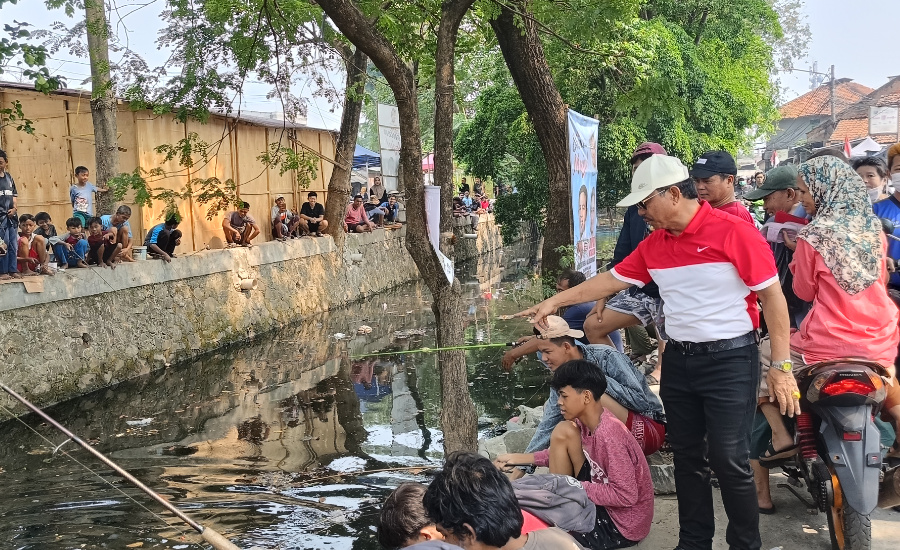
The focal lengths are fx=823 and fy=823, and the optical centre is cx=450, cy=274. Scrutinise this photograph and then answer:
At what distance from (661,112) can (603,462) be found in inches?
446

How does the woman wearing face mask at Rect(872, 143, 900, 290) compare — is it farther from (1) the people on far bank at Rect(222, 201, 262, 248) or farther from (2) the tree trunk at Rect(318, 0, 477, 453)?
(1) the people on far bank at Rect(222, 201, 262, 248)

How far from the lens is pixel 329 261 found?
18.2 m

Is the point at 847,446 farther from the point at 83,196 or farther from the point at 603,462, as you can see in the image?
the point at 83,196

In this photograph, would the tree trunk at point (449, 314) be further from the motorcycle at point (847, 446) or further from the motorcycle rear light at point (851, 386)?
the motorcycle rear light at point (851, 386)

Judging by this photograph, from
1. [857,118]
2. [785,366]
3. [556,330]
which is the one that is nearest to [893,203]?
[785,366]

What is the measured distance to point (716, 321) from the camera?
3.37 meters

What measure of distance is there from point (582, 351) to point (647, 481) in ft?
3.74

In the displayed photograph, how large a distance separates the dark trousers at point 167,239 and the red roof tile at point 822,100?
1401 inches

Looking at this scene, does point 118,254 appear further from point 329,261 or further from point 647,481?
point 647,481

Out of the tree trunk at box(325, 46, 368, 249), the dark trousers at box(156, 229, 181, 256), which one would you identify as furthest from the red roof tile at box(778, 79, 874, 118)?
the dark trousers at box(156, 229, 181, 256)

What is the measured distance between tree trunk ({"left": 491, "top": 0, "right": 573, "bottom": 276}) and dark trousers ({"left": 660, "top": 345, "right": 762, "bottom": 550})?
15.9ft

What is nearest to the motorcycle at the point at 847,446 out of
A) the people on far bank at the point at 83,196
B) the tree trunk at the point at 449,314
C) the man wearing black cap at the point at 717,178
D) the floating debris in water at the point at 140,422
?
the man wearing black cap at the point at 717,178

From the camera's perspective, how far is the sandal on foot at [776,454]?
389 centimetres

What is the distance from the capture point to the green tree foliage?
15.2 m
